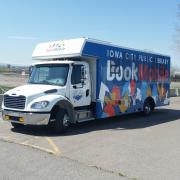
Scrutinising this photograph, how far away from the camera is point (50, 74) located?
13.1m

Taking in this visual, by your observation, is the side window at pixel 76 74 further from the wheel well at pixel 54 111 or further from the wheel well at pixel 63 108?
the wheel well at pixel 54 111

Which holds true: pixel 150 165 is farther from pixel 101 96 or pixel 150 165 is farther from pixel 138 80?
pixel 138 80

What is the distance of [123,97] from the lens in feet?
51.1

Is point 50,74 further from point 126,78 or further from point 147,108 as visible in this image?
point 147,108

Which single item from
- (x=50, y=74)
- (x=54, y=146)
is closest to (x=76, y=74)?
(x=50, y=74)

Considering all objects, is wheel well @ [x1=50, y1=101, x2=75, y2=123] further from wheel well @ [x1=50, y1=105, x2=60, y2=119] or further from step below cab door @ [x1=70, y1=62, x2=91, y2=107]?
step below cab door @ [x1=70, y1=62, x2=91, y2=107]

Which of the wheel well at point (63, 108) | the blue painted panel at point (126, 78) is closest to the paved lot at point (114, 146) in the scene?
the wheel well at point (63, 108)

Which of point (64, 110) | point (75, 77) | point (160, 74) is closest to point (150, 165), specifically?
point (64, 110)

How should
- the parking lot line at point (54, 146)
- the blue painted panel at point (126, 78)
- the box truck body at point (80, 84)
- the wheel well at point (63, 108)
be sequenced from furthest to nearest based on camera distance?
the blue painted panel at point (126, 78), the wheel well at point (63, 108), the box truck body at point (80, 84), the parking lot line at point (54, 146)

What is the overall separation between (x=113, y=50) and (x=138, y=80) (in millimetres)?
2371

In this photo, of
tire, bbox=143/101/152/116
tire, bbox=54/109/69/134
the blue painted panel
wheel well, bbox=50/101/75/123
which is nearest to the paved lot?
tire, bbox=54/109/69/134

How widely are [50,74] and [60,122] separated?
190 centimetres

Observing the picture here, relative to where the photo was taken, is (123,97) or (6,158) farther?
(123,97)

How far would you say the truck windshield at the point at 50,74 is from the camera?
12.9 metres
